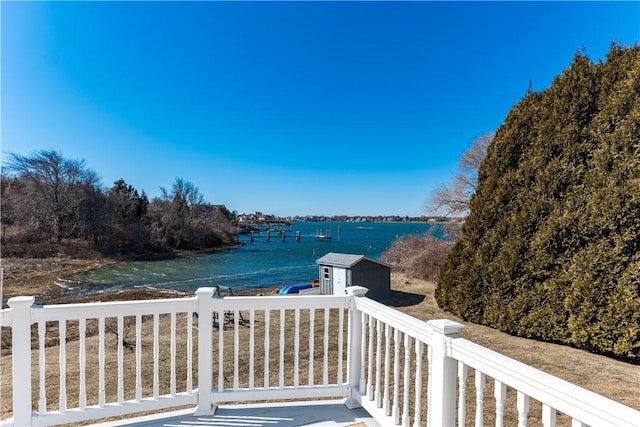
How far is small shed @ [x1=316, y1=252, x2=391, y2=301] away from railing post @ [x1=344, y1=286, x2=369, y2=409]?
5887mm

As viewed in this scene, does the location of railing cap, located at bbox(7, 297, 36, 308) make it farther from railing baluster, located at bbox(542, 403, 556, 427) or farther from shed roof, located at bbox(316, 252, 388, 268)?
shed roof, located at bbox(316, 252, 388, 268)

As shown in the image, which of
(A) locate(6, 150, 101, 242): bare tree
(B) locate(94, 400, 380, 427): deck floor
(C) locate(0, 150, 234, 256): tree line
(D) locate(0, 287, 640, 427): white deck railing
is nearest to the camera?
(D) locate(0, 287, 640, 427): white deck railing

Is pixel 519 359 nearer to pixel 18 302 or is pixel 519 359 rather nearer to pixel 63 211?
pixel 18 302

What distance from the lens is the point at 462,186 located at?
43.8 ft

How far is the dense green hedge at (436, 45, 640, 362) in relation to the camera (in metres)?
4.50

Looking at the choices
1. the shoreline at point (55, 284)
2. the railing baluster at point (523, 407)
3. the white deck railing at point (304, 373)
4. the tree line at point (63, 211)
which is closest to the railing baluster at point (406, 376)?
the white deck railing at point (304, 373)

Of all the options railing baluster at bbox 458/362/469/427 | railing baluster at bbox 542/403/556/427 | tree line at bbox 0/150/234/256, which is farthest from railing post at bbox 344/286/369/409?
tree line at bbox 0/150/234/256

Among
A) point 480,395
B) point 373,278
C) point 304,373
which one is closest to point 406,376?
point 480,395

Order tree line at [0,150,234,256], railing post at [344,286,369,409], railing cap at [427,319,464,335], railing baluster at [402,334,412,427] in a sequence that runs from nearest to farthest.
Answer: railing cap at [427,319,464,335]
railing baluster at [402,334,412,427]
railing post at [344,286,369,409]
tree line at [0,150,234,256]

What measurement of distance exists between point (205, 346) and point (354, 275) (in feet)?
21.2

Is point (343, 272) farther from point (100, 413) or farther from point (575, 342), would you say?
point (100, 413)

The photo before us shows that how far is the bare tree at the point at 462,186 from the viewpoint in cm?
1273

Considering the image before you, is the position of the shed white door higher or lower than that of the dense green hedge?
lower

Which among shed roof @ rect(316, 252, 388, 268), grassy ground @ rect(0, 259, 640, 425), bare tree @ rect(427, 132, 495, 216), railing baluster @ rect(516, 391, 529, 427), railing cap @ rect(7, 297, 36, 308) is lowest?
grassy ground @ rect(0, 259, 640, 425)
